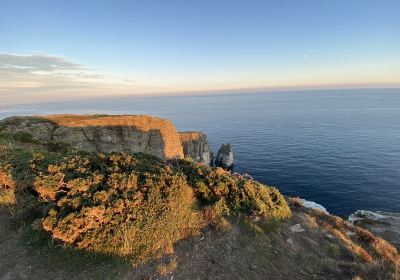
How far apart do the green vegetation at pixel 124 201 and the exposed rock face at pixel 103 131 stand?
80.8 ft

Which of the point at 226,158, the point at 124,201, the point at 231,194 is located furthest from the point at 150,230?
the point at 226,158

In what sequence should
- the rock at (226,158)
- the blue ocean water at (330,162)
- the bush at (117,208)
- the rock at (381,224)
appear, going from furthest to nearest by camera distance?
1. the rock at (226,158)
2. the blue ocean water at (330,162)
3. the rock at (381,224)
4. the bush at (117,208)

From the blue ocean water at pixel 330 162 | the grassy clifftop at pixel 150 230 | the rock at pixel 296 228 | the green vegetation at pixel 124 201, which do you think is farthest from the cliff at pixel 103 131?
the rock at pixel 296 228

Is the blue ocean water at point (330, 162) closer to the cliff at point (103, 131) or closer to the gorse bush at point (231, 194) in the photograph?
the cliff at point (103, 131)

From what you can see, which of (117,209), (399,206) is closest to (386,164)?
(399,206)

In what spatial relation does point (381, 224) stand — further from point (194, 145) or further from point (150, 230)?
point (194, 145)

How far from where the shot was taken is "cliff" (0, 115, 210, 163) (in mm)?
36688

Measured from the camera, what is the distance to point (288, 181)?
53219mm

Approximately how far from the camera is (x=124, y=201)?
9.29 metres

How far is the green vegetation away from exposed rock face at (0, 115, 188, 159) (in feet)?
80.8

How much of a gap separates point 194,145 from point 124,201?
62.4 metres

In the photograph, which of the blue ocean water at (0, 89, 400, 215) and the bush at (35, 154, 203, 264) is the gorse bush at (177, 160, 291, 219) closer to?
the bush at (35, 154, 203, 264)

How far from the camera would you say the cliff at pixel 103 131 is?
120 feet

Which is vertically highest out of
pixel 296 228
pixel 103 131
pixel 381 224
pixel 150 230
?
pixel 103 131
